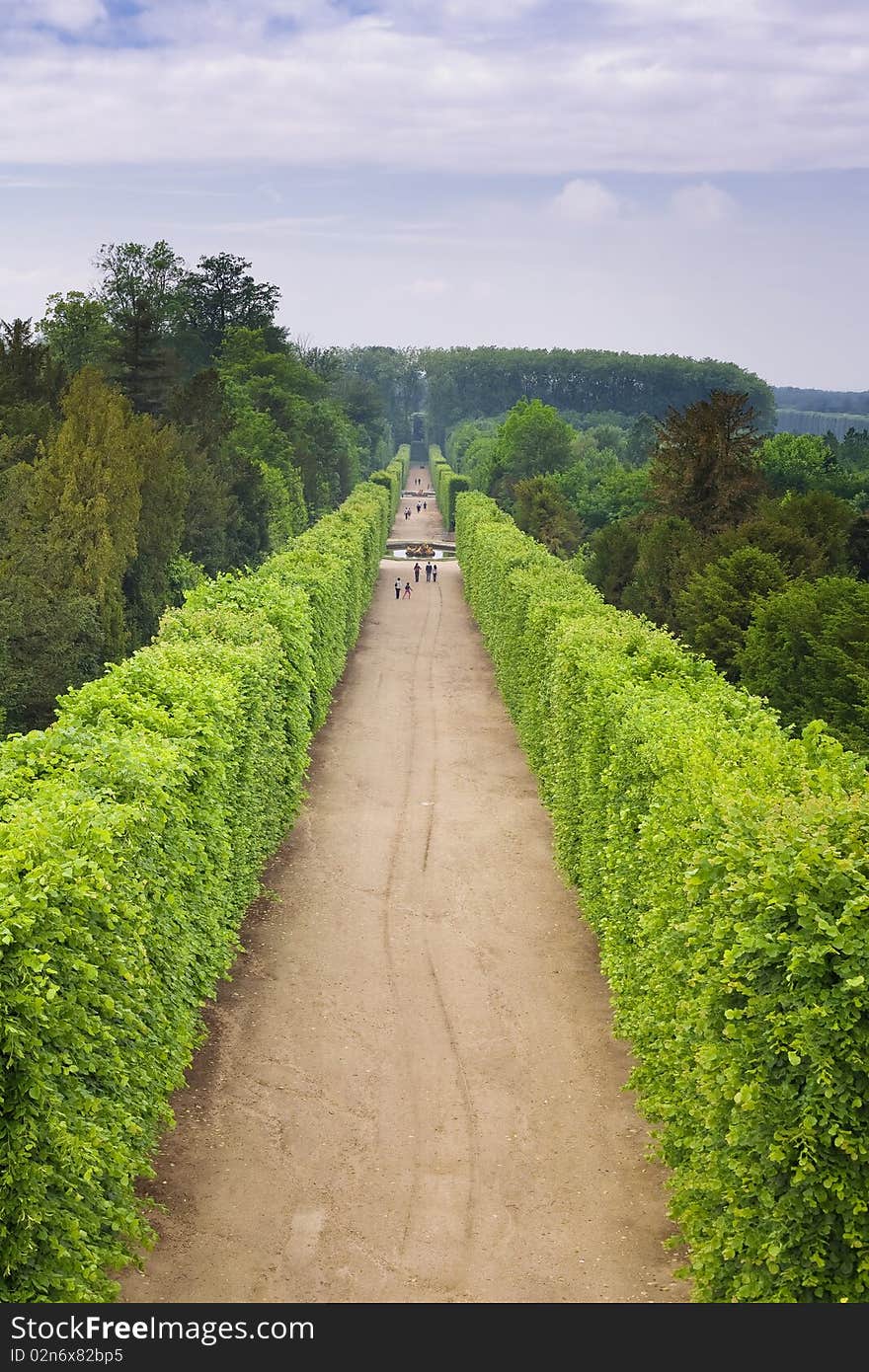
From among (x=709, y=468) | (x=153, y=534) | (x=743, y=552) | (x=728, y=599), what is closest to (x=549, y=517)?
(x=709, y=468)

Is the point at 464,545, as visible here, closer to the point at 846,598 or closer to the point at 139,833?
the point at 846,598

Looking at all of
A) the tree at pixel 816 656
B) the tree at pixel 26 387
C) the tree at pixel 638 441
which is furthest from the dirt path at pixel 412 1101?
the tree at pixel 638 441

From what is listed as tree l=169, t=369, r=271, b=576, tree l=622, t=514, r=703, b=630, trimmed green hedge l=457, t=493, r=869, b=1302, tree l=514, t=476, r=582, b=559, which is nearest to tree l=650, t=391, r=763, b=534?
tree l=622, t=514, r=703, b=630

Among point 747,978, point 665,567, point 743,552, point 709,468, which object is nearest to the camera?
point 747,978

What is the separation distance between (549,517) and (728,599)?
45.9 m

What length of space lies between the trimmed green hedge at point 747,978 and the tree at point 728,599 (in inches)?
623

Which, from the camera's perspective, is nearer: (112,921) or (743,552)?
(112,921)

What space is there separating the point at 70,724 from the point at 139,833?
322 centimetres

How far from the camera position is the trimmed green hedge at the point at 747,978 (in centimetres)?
998

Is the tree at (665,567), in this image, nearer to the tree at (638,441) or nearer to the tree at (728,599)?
the tree at (728,599)

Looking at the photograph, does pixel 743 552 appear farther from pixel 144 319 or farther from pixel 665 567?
pixel 144 319

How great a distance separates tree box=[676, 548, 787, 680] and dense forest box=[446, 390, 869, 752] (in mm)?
41

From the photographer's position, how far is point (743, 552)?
35.9 metres
